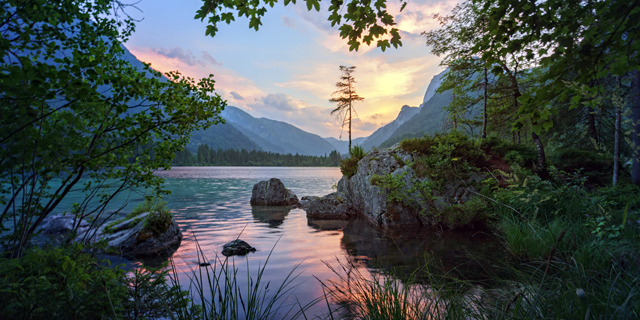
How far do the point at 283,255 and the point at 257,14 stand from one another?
5.70m

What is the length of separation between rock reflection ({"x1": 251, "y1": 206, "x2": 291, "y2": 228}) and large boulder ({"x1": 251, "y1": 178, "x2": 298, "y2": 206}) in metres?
0.86

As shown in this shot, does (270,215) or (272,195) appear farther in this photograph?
(272,195)

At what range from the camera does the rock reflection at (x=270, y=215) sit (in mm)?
11961

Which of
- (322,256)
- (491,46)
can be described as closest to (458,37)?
(491,46)

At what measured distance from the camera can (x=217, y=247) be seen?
8.05 m

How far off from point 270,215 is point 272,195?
379cm

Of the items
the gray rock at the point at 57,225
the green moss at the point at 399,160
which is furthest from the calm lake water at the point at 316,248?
the gray rock at the point at 57,225

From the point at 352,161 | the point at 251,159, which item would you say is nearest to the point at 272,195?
the point at 352,161

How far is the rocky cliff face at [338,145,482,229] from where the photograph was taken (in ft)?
30.7

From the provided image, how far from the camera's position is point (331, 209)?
495 inches

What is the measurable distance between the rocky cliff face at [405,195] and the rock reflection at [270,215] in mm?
4062

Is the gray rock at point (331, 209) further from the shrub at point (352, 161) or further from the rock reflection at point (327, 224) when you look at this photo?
the shrub at point (352, 161)

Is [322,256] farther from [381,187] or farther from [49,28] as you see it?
[49,28]

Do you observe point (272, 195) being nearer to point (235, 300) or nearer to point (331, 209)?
point (331, 209)
